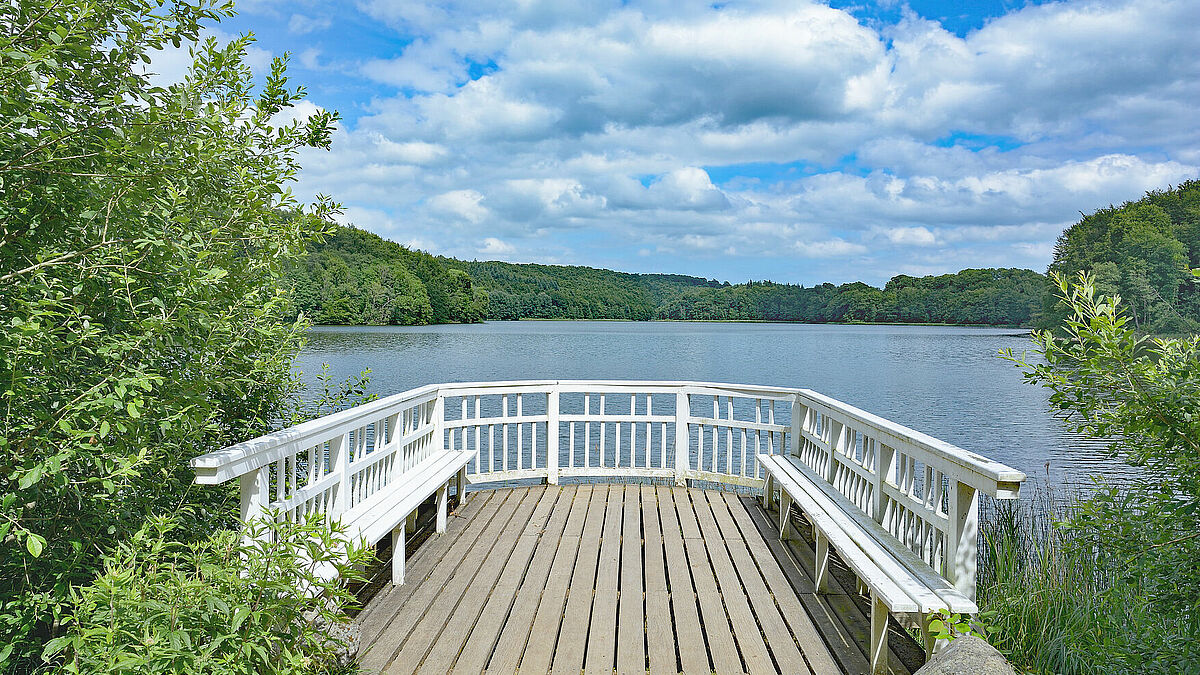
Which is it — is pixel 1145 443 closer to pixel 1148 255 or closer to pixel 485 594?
pixel 485 594

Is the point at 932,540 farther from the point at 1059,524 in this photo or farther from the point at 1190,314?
the point at 1190,314

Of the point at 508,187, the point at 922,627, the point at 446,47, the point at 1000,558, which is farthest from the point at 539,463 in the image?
the point at 508,187

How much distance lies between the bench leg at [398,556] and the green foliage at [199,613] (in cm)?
157

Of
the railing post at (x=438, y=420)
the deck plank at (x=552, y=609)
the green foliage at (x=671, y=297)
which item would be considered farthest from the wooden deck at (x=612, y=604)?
the green foliage at (x=671, y=297)

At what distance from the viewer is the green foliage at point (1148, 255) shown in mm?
27438

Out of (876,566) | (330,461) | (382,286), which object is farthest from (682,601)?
(382,286)

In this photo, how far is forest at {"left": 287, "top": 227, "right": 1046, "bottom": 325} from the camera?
44812 millimetres

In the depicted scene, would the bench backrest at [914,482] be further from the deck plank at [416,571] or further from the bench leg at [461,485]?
the bench leg at [461,485]

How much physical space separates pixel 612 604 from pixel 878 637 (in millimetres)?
1261

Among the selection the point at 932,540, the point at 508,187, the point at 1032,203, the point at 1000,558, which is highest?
the point at 508,187

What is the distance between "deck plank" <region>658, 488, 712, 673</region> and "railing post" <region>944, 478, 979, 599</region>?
3.36 feet

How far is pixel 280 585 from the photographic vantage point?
6.22ft

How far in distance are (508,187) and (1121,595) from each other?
149 ft

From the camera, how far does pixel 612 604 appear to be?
3.45m
